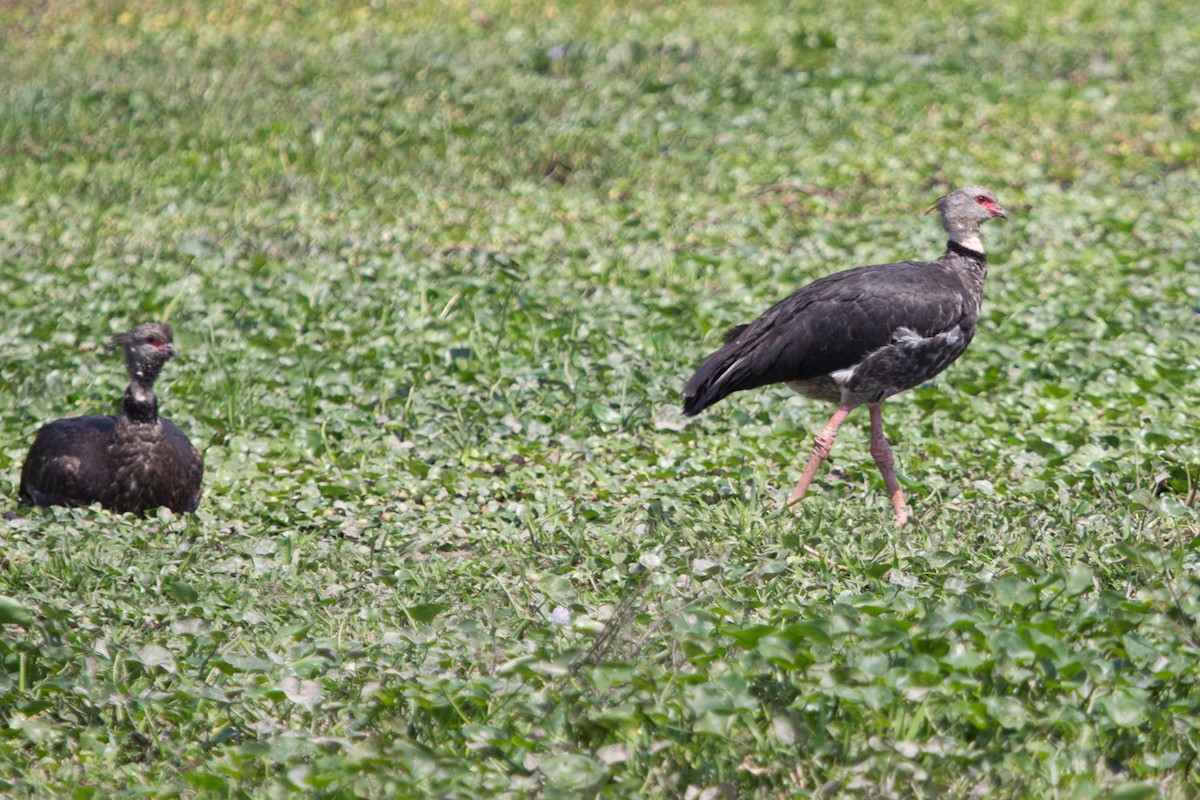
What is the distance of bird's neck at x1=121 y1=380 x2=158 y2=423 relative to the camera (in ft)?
21.5

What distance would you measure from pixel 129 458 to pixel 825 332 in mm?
3115

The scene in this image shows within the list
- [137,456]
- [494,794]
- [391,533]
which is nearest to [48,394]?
[137,456]

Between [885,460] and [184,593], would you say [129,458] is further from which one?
[885,460]

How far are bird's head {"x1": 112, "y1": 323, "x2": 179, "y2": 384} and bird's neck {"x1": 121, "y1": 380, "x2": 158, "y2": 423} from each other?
0.04 metres

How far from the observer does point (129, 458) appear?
637 cm

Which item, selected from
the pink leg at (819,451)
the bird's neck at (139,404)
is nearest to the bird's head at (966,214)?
the pink leg at (819,451)

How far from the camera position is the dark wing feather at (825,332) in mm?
6367

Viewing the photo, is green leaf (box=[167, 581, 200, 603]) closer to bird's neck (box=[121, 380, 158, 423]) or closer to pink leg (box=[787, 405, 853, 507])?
bird's neck (box=[121, 380, 158, 423])

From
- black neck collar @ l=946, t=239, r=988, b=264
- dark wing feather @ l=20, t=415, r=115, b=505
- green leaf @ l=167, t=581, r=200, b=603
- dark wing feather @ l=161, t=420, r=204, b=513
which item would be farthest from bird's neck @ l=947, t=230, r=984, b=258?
dark wing feather @ l=20, t=415, r=115, b=505

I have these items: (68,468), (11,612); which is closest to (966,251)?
(68,468)

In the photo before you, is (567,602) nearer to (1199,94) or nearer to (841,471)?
(841,471)

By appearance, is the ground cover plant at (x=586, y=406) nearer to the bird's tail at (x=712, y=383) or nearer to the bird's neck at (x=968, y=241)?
the bird's tail at (x=712, y=383)

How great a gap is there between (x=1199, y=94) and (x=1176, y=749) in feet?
33.2

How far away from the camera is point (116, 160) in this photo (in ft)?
38.0
